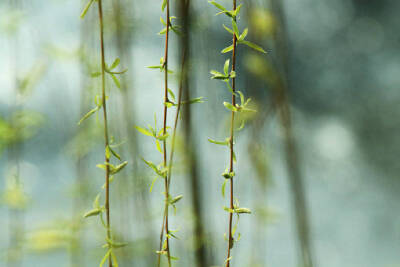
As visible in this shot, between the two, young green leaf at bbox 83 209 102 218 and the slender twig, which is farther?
the slender twig

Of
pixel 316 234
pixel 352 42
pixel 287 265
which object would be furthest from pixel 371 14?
pixel 287 265

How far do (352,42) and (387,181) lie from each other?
49 centimetres

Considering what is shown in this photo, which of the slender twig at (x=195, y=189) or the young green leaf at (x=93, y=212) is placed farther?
the slender twig at (x=195, y=189)

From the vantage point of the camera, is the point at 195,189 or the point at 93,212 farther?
the point at 195,189

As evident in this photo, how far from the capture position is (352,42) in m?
1.39

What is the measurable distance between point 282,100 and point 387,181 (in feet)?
3.88

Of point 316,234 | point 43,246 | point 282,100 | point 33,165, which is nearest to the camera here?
point 282,100

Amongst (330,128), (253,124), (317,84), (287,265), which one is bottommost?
(287,265)

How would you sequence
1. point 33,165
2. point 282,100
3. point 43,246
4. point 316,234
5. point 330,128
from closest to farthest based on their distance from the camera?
point 282,100, point 43,246, point 33,165, point 316,234, point 330,128

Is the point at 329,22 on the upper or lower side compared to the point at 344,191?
upper

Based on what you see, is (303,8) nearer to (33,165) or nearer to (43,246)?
(33,165)

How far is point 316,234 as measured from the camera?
4.17 feet

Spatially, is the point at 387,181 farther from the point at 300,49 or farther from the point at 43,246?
the point at 43,246

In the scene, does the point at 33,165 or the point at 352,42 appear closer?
the point at 33,165
